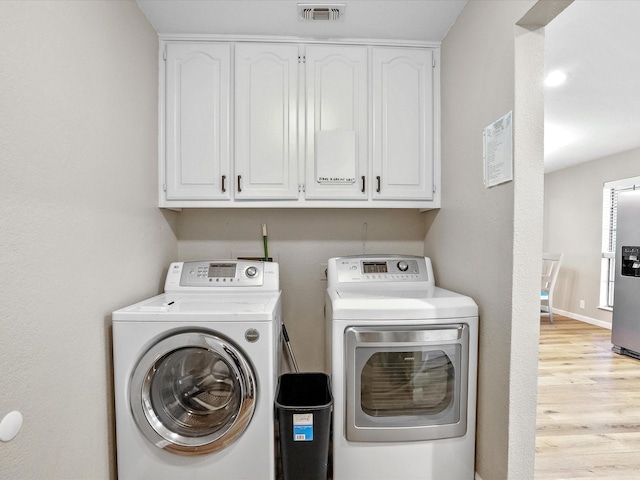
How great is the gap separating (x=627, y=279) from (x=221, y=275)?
4.21 metres

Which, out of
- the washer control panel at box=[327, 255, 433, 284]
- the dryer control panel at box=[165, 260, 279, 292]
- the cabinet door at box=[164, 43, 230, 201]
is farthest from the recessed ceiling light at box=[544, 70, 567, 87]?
the dryer control panel at box=[165, 260, 279, 292]

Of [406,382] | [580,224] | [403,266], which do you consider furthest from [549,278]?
[406,382]

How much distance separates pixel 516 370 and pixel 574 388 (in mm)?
2030

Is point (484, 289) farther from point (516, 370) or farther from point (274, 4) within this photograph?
point (274, 4)

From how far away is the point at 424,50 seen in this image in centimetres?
206

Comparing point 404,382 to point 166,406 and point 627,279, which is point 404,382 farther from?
point 627,279

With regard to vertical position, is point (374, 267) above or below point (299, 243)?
below

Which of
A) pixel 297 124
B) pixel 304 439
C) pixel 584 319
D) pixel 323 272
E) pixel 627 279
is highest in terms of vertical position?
pixel 297 124

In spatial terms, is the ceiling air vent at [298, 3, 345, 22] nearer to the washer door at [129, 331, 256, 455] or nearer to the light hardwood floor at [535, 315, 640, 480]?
the washer door at [129, 331, 256, 455]

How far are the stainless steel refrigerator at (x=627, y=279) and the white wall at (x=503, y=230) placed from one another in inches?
121

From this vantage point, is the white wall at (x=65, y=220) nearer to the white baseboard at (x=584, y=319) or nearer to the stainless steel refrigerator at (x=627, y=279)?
the stainless steel refrigerator at (x=627, y=279)

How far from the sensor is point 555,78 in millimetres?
2662

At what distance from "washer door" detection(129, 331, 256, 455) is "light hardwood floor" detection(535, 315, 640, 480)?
158 cm

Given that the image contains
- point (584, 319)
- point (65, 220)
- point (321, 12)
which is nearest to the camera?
point (65, 220)
